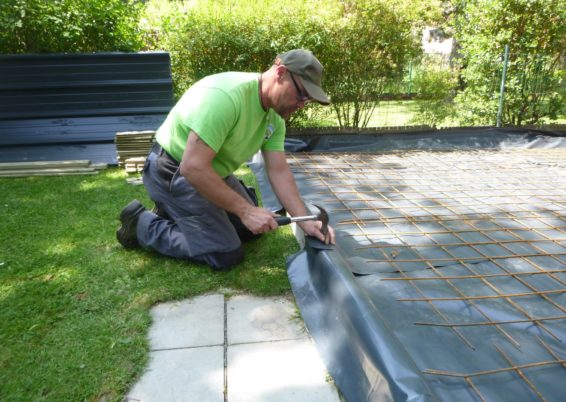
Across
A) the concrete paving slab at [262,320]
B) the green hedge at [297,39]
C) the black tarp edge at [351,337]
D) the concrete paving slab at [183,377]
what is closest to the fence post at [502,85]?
the green hedge at [297,39]

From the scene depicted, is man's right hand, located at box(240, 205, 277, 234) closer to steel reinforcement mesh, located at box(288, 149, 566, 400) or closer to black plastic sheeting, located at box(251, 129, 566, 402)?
black plastic sheeting, located at box(251, 129, 566, 402)

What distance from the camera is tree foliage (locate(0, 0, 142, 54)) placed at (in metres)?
4.36

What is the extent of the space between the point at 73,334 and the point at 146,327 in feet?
0.97

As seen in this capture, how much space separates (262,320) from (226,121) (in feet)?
3.07

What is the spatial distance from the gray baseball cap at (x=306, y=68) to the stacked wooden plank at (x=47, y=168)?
3080mm

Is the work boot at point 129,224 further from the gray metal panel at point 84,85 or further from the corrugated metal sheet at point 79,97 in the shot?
the gray metal panel at point 84,85

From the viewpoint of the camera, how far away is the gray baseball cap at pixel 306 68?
1730 millimetres

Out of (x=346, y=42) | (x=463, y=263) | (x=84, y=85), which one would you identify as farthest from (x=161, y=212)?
(x=346, y=42)

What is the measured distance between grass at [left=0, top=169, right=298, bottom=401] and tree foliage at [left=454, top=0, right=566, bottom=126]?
471 cm

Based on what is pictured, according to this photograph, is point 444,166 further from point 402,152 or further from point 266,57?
point 266,57

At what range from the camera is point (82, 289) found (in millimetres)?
2061

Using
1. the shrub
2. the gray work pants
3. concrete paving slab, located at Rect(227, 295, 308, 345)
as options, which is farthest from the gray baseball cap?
the shrub

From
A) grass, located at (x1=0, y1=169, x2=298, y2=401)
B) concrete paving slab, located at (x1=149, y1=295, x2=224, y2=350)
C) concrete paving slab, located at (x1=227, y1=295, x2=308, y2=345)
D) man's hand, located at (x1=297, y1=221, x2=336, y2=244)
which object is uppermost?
man's hand, located at (x1=297, y1=221, x2=336, y2=244)

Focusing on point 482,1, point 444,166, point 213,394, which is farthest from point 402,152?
point 213,394
